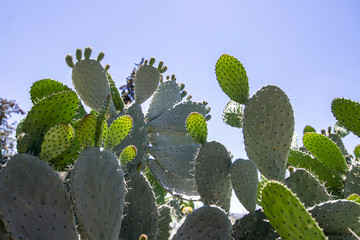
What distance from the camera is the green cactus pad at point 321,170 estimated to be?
2393 millimetres

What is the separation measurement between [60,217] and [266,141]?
1035mm

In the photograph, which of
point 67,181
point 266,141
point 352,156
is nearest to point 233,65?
point 266,141

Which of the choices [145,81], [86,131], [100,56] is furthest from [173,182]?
[86,131]

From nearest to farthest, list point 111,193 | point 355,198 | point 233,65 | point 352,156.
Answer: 1. point 111,193
2. point 355,198
3. point 233,65
4. point 352,156

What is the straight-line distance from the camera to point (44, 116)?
177 cm

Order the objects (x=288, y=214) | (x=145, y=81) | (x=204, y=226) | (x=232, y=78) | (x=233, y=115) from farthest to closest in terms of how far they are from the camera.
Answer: (x=145, y=81) → (x=233, y=115) → (x=232, y=78) → (x=204, y=226) → (x=288, y=214)

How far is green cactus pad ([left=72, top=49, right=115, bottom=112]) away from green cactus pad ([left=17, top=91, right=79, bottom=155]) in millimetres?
803

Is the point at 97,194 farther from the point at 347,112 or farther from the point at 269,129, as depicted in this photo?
the point at 347,112

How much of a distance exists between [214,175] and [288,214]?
0.57m

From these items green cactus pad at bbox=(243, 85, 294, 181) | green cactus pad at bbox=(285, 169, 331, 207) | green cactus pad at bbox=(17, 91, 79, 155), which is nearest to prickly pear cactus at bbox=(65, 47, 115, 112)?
green cactus pad at bbox=(17, 91, 79, 155)

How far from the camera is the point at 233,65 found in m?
2.07

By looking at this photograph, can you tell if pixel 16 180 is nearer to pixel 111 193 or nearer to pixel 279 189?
pixel 111 193

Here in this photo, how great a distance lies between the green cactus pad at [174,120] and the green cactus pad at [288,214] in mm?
1670

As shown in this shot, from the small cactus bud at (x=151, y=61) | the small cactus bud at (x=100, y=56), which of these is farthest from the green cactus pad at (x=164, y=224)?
the small cactus bud at (x=151, y=61)
